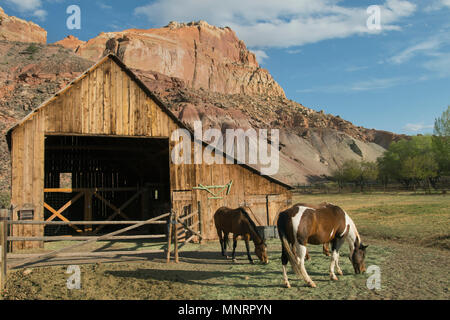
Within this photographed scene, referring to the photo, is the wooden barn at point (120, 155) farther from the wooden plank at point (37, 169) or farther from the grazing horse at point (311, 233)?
the grazing horse at point (311, 233)

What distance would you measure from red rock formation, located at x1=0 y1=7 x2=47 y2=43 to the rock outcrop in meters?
19.4

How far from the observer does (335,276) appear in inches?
317

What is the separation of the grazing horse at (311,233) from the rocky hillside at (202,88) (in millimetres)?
43822

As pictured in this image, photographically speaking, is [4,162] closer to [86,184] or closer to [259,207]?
[86,184]

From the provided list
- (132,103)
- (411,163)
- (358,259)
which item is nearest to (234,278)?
(358,259)

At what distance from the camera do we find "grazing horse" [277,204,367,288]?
7492 mm

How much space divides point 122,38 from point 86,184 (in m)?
137

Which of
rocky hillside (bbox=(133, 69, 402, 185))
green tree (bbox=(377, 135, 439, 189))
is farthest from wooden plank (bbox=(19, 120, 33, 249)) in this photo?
rocky hillside (bbox=(133, 69, 402, 185))

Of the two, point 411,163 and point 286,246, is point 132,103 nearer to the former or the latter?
point 286,246

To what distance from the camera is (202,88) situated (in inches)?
5113

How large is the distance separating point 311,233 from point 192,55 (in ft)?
510

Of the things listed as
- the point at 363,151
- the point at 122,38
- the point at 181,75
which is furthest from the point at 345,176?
the point at 122,38

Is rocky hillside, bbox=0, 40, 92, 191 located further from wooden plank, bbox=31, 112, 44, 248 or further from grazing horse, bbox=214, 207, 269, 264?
grazing horse, bbox=214, 207, 269, 264

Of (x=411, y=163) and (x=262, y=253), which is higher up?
(x=411, y=163)
